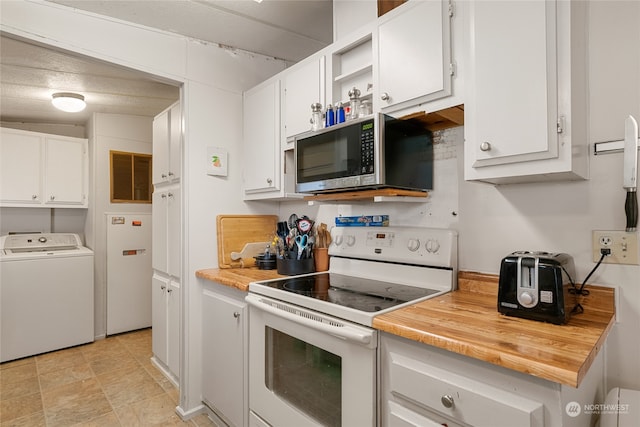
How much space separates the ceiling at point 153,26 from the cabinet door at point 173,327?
1.41 m

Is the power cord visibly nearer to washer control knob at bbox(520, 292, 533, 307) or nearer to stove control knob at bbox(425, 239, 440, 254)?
washer control knob at bbox(520, 292, 533, 307)

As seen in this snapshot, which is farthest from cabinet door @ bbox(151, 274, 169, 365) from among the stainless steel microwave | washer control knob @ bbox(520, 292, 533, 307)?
washer control knob @ bbox(520, 292, 533, 307)

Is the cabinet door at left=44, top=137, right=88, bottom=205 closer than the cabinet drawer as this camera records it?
No

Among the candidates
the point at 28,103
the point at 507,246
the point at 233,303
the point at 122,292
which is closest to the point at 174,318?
the point at 233,303

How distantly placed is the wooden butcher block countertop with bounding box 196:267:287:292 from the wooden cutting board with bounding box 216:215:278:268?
7 cm

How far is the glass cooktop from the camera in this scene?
1309 millimetres

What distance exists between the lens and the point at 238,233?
2363mm

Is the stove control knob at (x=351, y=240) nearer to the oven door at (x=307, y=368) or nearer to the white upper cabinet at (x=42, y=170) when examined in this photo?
the oven door at (x=307, y=368)

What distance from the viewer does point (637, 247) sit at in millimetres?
1112

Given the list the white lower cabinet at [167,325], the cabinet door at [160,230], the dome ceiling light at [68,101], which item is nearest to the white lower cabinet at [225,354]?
the white lower cabinet at [167,325]

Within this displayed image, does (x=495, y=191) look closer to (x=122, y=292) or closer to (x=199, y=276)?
(x=199, y=276)

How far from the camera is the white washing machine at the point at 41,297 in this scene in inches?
117

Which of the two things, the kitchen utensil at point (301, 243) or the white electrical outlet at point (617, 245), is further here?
the kitchen utensil at point (301, 243)

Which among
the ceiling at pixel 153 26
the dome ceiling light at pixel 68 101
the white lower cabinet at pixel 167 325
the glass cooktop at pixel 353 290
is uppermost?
the ceiling at pixel 153 26
